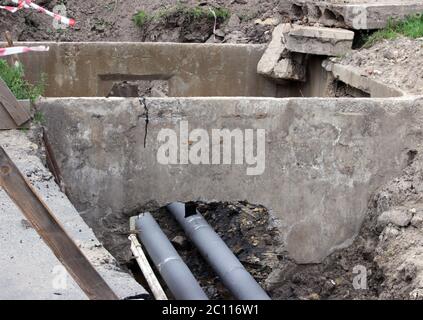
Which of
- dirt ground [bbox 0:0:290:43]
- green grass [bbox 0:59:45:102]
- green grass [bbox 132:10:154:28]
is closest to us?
green grass [bbox 0:59:45:102]

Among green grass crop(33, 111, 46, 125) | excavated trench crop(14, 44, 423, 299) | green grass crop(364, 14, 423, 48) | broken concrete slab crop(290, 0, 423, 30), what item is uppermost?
broken concrete slab crop(290, 0, 423, 30)

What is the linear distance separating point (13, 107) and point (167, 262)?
194 centimetres

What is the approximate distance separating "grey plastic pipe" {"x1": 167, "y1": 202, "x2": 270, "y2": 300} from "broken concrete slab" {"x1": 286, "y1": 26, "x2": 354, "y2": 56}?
2.45 meters

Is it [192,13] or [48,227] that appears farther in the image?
[192,13]

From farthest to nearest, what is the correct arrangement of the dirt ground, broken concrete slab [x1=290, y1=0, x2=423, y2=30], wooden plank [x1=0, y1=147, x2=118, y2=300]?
the dirt ground < broken concrete slab [x1=290, y1=0, x2=423, y2=30] < wooden plank [x1=0, y1=147, x2=118, y2=300]

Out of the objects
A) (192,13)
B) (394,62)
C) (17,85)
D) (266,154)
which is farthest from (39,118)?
(192,13)

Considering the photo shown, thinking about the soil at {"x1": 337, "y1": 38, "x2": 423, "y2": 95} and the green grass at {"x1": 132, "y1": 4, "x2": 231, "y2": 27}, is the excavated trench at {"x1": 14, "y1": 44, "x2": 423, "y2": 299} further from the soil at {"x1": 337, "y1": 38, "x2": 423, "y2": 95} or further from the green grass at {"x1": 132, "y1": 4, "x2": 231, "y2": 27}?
the green grass at {"x1": 132, "y1": 4, "x2": 231, "y2": 27}

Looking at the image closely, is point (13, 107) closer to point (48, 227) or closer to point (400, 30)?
point (48, 227)

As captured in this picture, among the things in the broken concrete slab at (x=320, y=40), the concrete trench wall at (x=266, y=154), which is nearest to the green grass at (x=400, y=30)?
the broken concrete slab at (x=320, y=40)

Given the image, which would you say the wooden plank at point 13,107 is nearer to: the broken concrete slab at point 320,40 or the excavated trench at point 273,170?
the excavated trench at point 273,170

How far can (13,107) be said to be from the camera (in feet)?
18.7

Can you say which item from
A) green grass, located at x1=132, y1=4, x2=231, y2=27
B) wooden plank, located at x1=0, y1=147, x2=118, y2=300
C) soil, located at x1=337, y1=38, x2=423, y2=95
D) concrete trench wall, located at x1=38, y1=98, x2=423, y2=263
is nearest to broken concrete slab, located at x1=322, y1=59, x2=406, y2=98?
soil, located at x1=337, y1=38, x2=423, y2=95

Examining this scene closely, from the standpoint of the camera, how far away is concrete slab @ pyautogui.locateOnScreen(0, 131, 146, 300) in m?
3.62

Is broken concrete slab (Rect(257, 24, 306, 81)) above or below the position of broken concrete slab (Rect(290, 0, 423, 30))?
below
